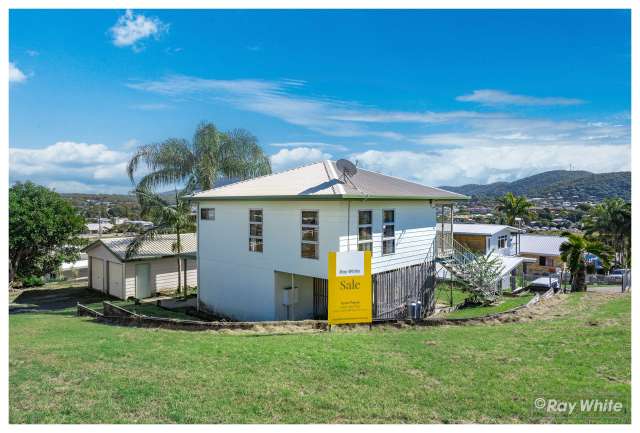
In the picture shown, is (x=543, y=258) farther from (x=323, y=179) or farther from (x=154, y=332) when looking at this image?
(x=154, y=332)

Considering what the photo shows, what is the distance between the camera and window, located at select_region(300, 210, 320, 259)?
514 inches

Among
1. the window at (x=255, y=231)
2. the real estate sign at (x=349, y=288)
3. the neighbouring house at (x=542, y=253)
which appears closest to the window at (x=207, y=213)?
the window at (x=255, y=231)

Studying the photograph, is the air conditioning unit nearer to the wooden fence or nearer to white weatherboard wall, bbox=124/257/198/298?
the wooden fence

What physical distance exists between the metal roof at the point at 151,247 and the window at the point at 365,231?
10366 millimetres

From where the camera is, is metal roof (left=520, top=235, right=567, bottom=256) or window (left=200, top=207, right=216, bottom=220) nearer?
window (left=200, top=207, right=216, bottom=220)

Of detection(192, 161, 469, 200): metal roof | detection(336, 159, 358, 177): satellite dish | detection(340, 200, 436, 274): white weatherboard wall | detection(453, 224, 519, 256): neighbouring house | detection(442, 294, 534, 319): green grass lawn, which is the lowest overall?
detection(442, 294, 534, 319): green grass lawn

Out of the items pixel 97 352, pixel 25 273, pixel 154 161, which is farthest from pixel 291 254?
pixel 25 273

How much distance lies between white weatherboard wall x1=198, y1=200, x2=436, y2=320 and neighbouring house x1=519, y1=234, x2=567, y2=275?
26949mm

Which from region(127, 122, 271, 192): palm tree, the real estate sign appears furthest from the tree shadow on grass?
the real estate sign

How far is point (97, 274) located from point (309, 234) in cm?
1545

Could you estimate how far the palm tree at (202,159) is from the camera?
21844mm

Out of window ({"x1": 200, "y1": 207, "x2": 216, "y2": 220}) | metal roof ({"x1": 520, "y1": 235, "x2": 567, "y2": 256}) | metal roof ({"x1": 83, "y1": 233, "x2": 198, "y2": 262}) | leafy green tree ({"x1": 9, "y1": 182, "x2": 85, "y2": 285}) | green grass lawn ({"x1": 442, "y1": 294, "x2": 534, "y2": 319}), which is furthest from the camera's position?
metal roof ({"x1": 520, "y1": 235, "x2": 567, "y2": 256})

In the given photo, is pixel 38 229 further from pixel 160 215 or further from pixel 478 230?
pixel 478 230

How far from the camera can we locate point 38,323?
13.5m
